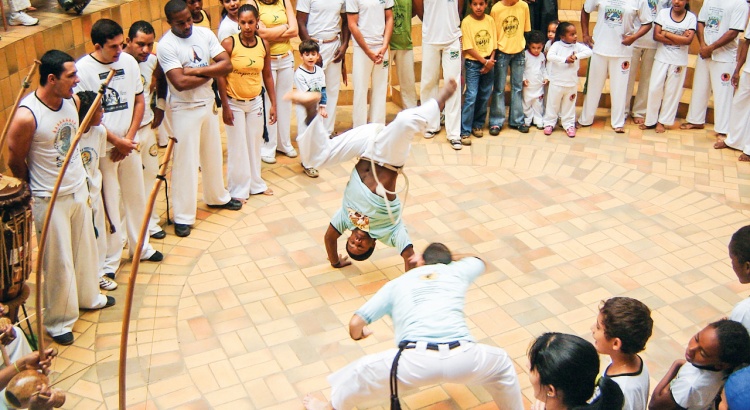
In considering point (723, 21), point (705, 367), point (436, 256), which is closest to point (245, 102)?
point (436, 256)

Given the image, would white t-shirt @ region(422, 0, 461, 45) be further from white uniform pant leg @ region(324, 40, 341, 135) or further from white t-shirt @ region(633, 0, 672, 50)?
white t-shirt @ region(633, 0, 672, 50)

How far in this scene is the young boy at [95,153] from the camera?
16.7 feet

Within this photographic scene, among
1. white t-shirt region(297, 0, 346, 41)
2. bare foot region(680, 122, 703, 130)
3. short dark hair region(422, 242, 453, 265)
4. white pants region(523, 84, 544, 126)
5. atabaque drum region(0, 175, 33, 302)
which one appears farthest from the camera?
bare foot region(680, 122, 703, 130)

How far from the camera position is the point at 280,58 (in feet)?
24.0

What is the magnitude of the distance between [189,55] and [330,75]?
2093mm

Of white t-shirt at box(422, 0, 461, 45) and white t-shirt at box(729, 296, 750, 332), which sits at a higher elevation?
white t-shirt at box(422, 0, 461, 45)

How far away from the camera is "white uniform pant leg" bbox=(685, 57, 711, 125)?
27.0ft

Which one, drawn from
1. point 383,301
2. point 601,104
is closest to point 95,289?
point 383,301

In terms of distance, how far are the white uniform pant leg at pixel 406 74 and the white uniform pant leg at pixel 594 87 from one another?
184 cm

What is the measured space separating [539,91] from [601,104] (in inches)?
48.4

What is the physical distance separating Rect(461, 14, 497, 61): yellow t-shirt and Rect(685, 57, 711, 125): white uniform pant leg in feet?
7.31

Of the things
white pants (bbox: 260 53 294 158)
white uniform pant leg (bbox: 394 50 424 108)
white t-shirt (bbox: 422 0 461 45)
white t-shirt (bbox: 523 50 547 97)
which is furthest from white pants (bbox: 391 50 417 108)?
white pants (bbox: 260 53 294 158)

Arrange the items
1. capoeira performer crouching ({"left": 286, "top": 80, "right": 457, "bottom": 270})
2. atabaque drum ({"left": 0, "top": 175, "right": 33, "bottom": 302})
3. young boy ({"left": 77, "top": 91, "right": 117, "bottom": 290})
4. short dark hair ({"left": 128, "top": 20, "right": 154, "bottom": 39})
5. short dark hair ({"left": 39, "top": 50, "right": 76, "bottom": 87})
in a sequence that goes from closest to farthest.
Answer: atabaque drum ({"left": 0, "top": 175, "right": 33, "bottom": 302})
short dark hair ({"left": 39, "top": 50, "right": 76, "bottom": 87})
young boy ({"left": 77, "top": 91, "right": 117, "bottom": 290})
capoeira performer crouching ({"left": 286, "top": 80, "right": 457, "bottom": 270})
short dark hair ({"left": 128, "top": 20, "right": 154, "bottom": 39})

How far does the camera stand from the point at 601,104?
30.1 feet
